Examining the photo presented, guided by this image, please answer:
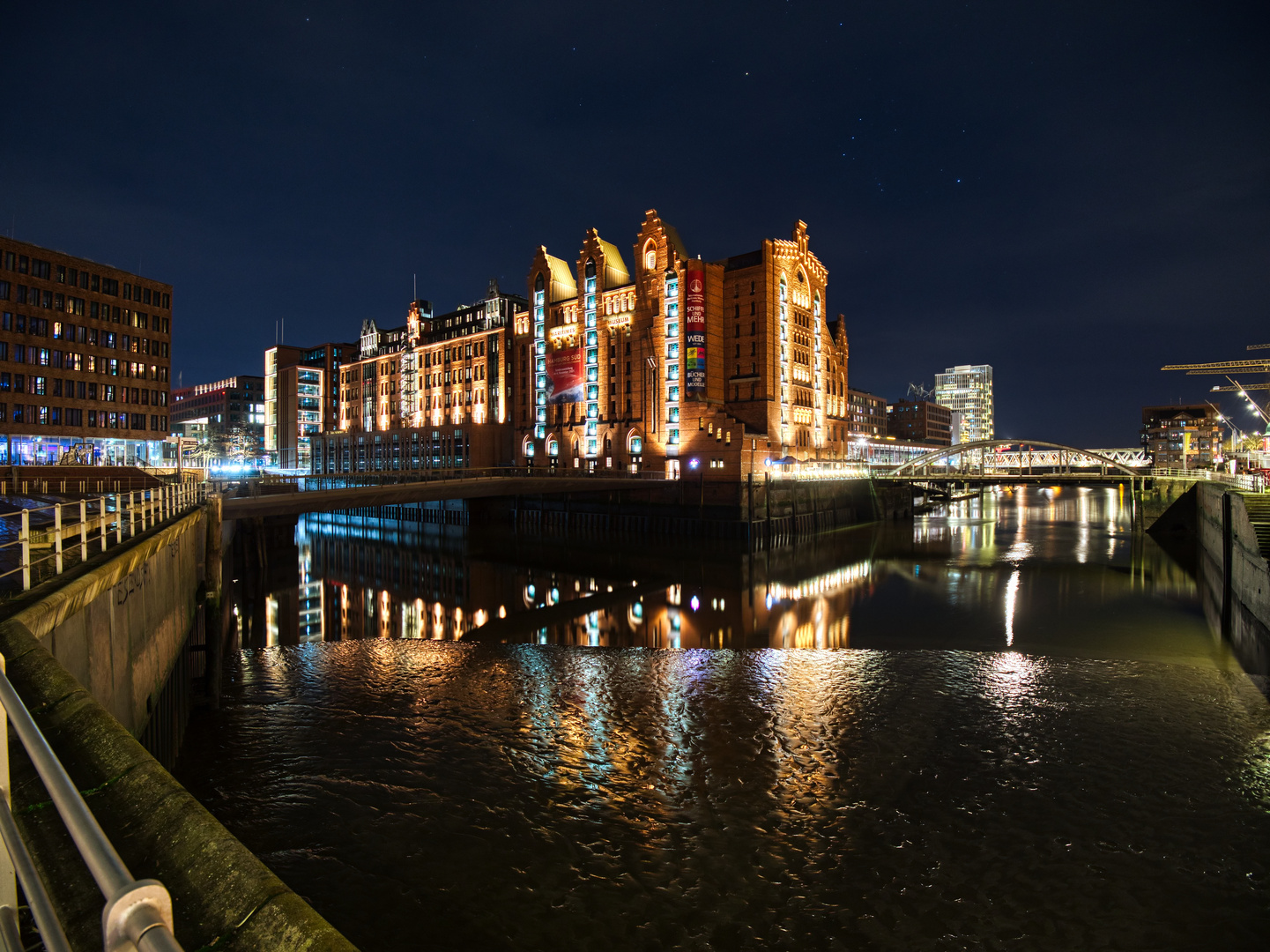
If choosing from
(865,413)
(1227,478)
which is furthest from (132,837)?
(865,413)

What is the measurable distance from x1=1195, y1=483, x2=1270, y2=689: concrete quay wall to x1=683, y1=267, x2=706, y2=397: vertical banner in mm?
44538

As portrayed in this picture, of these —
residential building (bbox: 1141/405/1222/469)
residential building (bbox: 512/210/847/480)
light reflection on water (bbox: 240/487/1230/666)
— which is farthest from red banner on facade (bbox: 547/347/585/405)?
residential building (bbox: 1141/405/1222/469)

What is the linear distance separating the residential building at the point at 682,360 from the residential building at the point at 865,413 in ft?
287

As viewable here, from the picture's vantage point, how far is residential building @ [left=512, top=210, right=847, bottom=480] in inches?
2970

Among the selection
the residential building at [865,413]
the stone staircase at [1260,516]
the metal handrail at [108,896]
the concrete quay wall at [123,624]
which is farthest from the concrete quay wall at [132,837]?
the residential building at [865,413]

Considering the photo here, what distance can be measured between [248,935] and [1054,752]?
16.5 metres

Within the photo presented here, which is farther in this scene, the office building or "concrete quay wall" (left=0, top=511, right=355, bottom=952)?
the office building

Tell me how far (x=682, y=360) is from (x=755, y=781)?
65052 mm

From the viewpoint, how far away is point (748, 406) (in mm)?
78438

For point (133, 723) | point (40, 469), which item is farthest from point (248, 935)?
point (40, 469)

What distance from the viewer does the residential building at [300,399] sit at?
444 ft

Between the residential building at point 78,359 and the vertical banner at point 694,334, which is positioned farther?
the vertical banner at point 694,334

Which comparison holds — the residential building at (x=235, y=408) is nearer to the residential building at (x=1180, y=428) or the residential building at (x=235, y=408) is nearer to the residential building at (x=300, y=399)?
the residential building at (x=300, y=399)

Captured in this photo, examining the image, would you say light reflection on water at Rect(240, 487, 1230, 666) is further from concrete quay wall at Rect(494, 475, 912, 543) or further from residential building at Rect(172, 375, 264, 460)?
residential building at Rect(172, 375, 264, 460)
